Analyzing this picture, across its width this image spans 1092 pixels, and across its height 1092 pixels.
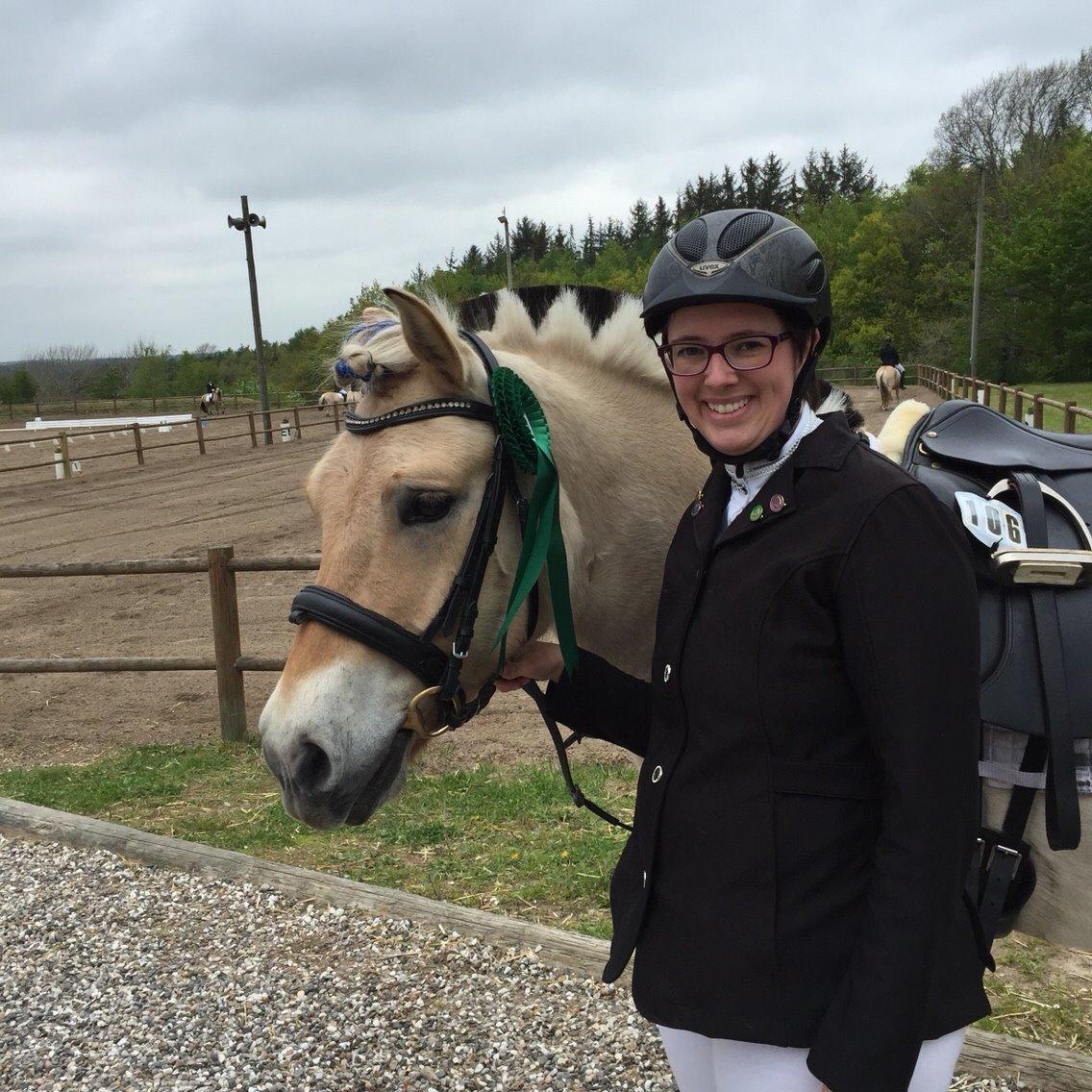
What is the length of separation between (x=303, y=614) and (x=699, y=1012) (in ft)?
3.12

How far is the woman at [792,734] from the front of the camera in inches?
43.6

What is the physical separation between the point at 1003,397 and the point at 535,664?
Answer: 12801 millimetres

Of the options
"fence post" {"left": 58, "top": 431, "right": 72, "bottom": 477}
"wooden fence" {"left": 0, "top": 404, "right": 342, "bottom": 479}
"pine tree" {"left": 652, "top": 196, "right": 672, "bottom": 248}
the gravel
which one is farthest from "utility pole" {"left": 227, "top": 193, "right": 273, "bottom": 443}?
"pine tree" {"left": 652, "top": 196, "right": 672, "bottom": 248}

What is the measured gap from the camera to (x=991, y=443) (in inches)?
70.3

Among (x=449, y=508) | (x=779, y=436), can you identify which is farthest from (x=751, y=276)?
(x=449, y=508)

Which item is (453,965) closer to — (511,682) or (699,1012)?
(511,682)

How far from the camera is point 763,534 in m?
1.26

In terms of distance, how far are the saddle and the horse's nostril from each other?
1105mm

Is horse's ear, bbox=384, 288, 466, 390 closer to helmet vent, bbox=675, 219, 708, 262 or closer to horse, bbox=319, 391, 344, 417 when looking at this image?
horse, bbox=319, 391, 344, 417

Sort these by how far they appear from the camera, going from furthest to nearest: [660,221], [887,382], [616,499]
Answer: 1. [660,221]
2. [887,382]
3. [616,499]

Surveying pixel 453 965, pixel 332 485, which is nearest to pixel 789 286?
pixel 332 485

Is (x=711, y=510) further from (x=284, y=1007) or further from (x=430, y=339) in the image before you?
(x=284, y=1007)

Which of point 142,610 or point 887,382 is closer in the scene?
point 142,610

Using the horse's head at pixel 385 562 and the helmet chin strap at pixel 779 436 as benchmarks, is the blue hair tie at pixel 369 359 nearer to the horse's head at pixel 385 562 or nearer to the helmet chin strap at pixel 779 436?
the horse's head at pixel 385 562
